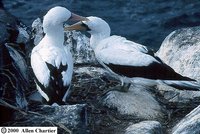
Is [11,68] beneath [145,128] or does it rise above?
above

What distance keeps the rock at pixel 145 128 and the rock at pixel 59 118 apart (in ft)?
1.98

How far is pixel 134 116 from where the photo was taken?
26.1 ft

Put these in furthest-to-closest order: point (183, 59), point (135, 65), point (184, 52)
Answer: point (184, 52) < point (183, 59) < point (135, 65)

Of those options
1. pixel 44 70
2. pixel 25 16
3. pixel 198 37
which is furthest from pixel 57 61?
pixel 25 16

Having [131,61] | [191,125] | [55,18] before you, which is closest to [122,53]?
[131,61]

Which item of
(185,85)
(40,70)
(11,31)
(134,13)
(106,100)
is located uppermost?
(11,31)

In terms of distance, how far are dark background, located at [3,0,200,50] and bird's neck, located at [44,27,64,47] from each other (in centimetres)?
433

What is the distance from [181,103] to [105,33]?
1.47 meters

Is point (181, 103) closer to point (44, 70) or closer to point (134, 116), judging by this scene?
point (134, 116)

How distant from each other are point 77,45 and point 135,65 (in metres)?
1.63

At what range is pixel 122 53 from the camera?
27.0ft

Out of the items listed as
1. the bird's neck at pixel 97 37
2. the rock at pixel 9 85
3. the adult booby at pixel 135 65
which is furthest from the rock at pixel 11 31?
the adult booby at pixel 135 65

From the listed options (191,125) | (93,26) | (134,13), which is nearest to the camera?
(191,125)

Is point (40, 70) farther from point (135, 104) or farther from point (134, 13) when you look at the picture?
point (134, 13)
